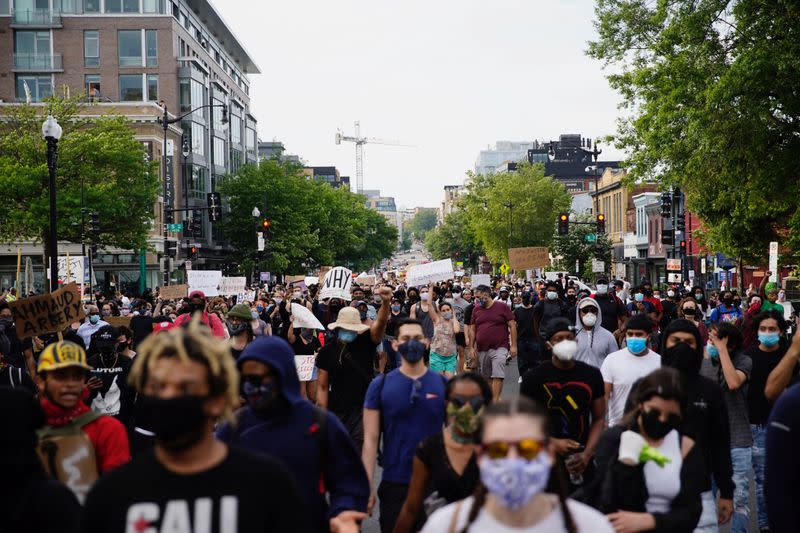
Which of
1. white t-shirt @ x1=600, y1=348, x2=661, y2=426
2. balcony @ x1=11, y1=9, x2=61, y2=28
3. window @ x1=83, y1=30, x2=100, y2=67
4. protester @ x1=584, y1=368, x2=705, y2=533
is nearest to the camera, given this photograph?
protester @ x1=584, y1=368, x2=705, y2=533

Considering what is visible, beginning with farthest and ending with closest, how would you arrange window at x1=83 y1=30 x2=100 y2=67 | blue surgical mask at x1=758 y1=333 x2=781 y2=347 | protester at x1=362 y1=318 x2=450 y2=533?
window at x1=83 y1=30 x2=100 y2=67 → blue surgical mask at x1=758 y1=333 x2=781 y2=347 → protester at x1=362 y1=318 x2=450 y2=533

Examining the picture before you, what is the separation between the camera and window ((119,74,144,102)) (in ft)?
229

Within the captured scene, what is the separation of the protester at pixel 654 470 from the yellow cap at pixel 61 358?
2612mm

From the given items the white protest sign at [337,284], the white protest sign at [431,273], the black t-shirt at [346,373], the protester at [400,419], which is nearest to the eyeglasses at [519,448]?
the protester at [400,419]

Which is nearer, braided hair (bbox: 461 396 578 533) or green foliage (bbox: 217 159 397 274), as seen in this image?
braided hair (bbox: 461 396 578 533)

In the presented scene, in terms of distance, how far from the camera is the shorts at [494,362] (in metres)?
14.9

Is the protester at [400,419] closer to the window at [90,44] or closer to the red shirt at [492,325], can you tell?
the red shirt at [492,325]

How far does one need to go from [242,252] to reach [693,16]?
47.6 metres

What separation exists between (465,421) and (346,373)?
3997 millimetres

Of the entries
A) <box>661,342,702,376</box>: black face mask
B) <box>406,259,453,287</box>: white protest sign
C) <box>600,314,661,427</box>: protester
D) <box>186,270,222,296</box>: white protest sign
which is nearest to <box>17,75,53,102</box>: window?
<box>186,270,222,296</box>: white protest sign

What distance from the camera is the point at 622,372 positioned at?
770 cm

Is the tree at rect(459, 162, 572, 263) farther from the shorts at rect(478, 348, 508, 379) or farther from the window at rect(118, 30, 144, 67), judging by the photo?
the shorts at rect(478, 348, 508, 379)

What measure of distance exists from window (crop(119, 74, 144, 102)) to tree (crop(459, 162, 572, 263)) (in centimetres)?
2938

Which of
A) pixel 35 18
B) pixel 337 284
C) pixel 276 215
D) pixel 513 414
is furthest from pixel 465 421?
pixel 35 18
